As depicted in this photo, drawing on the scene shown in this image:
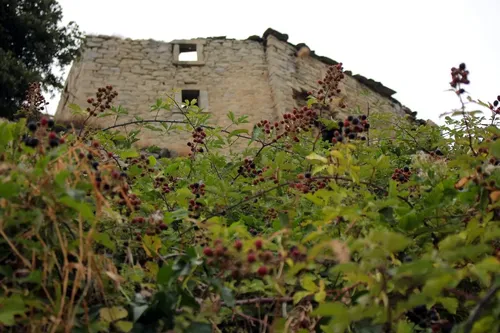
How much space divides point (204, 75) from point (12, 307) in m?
11.6

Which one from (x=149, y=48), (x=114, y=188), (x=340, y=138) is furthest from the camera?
(x=149, y=48)

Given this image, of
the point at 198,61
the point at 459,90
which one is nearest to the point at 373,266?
the point at 459,90

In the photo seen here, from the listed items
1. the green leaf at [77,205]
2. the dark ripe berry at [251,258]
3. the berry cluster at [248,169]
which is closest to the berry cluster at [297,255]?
the dark ripe berry at [251,258]

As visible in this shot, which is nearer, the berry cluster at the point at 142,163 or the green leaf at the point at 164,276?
the green leaf at the point at 164,276

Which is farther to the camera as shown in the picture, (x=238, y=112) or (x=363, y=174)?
(x=238, y=112)

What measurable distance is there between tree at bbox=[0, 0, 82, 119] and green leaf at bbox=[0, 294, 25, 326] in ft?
31.8

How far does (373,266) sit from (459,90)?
120cm

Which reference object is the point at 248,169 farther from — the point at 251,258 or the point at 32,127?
the point at 251,258

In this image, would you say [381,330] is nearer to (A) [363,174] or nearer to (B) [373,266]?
(B) [373,266]

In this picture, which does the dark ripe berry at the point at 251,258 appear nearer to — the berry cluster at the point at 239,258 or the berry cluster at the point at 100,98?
the berry cluster at the point at 239,258

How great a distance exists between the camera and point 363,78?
1484cm

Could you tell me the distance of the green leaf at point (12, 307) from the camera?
169 centimetres

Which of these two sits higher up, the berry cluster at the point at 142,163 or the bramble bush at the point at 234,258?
the berry cluster at the point at 142,163

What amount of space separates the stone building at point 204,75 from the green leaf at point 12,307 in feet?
32.2
